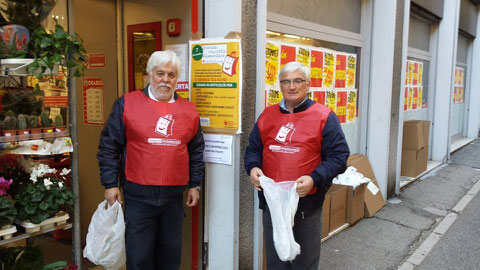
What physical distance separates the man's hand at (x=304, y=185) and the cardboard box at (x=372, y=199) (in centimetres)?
318

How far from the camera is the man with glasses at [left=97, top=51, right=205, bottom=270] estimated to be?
108 inches

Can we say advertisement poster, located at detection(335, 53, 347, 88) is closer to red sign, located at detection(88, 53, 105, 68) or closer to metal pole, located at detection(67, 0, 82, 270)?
red sign, located at detection(88, 53, 105, 68)

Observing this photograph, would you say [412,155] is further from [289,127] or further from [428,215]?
[289,127]

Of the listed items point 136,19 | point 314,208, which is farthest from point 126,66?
point 314,208

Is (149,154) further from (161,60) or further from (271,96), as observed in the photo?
(271,96)

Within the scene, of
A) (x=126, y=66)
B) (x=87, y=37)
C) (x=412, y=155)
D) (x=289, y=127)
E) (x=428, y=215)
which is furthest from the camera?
(x=412, y=155)

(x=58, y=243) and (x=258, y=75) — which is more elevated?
(x=258, y=75)

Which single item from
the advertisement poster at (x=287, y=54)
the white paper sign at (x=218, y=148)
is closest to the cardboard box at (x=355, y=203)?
the advertisement poster at (x=287, y=54)

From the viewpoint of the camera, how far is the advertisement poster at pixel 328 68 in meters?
5.05

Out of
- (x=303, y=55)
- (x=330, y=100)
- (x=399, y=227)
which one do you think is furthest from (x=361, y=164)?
(x=303, y=55)

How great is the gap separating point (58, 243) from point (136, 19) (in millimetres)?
2128

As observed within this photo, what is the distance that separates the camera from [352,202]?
5.07 meters

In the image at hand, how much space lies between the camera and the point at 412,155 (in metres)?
7.53

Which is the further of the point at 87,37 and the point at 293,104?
the point at 87,37
